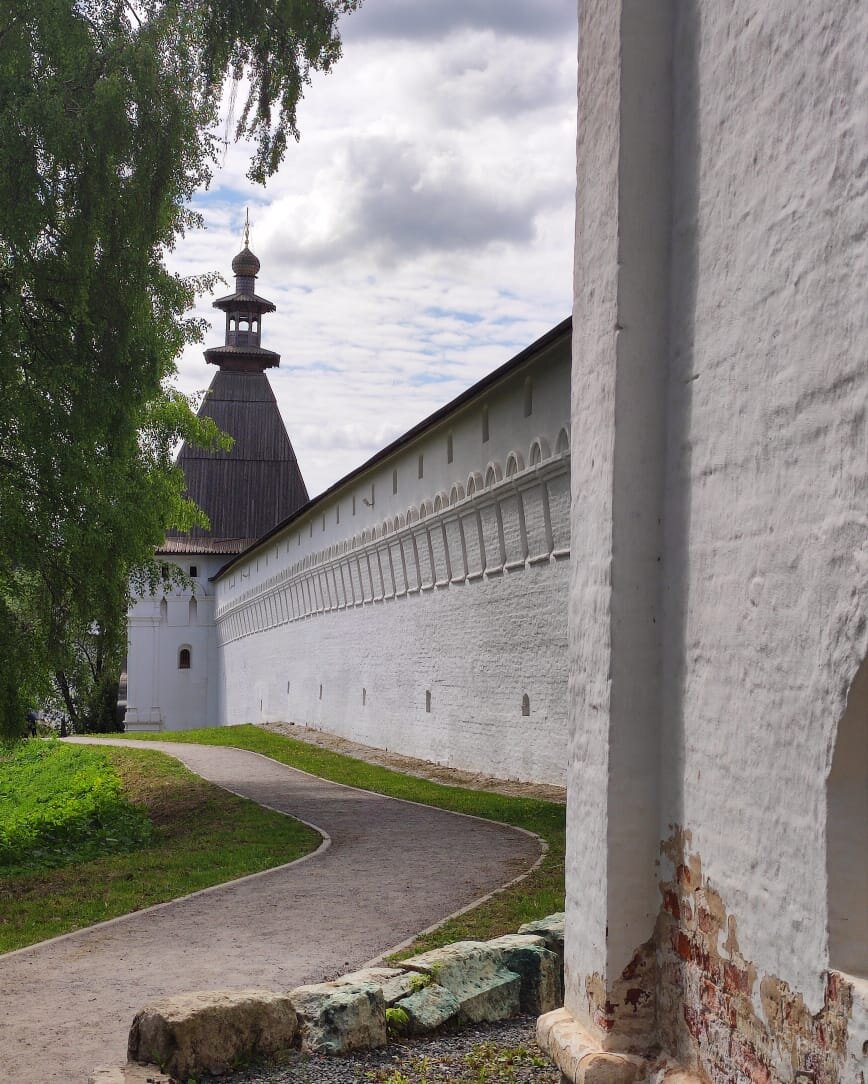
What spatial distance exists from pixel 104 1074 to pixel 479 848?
273 inches

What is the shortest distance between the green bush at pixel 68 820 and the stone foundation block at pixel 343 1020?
7.90 m

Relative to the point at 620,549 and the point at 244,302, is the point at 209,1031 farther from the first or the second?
the point at 244,302

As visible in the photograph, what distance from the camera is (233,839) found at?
13.1 metres

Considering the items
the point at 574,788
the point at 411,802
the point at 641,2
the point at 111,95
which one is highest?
the point at 111,95

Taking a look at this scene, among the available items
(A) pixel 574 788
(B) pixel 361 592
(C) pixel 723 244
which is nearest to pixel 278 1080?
(A) pixel 574 788

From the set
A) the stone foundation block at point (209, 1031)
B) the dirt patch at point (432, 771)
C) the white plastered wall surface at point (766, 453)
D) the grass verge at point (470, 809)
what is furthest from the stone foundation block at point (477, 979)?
the dirt patch at point (432, 771)

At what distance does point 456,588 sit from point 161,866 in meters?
9.85

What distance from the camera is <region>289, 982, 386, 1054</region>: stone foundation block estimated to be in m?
5.55

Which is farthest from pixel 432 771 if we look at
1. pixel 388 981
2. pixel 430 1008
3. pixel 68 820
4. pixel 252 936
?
pixel 430 1008

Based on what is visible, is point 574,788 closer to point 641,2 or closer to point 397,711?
point 641,2

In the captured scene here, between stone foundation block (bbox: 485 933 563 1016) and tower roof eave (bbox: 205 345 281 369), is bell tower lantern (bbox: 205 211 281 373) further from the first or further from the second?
stone foundation block (bbox: 485 933 563 1016)

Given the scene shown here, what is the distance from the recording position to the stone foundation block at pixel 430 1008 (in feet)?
19.0

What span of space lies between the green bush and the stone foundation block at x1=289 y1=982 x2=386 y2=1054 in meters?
7.90

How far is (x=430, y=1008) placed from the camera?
587 cm
